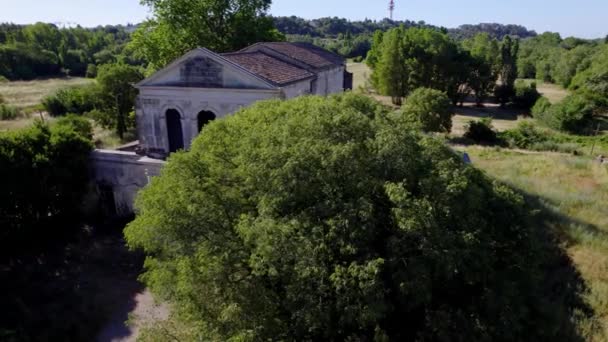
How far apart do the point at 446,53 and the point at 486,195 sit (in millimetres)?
53426

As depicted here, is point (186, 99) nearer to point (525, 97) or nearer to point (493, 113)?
point (493, 113)

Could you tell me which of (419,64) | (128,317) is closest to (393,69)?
(419,64)

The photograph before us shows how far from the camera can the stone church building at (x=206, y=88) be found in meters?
23.7

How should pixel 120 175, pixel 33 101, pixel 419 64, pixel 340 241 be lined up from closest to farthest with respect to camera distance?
pixel 340 241 < pixel 120 175 < pixel 419 64 < pixel 33 101

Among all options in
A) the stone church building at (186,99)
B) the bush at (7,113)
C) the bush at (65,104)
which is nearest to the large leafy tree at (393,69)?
the stone church building at (186,99)

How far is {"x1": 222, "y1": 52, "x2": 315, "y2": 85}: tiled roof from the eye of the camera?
23953 mm

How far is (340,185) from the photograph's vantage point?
10.7 metres

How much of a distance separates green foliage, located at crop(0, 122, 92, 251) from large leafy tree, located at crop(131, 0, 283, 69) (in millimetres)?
15568

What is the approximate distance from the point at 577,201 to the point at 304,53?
20.1 metres

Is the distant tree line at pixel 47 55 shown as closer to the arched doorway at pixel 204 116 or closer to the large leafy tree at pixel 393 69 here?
the large leafy tree at pixel 393 69

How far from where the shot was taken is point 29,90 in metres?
75.2

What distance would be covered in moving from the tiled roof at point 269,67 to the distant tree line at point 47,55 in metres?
54.2

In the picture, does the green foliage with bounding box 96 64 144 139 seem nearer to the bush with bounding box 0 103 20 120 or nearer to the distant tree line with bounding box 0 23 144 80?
the bush with bounding box 0 103 20 120

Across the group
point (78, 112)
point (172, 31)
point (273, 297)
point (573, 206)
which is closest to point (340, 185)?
point (273, 297)
